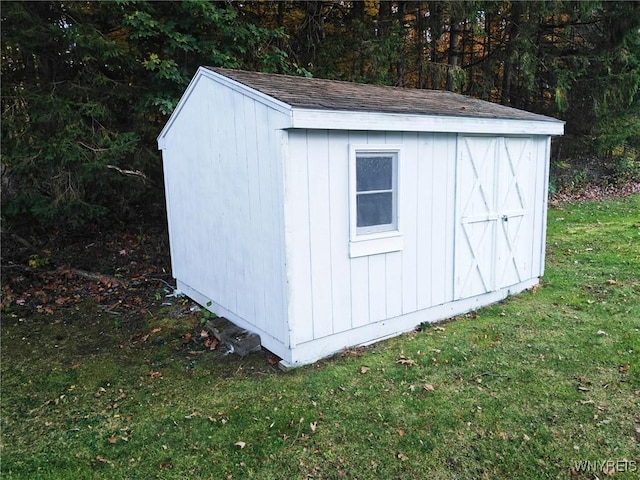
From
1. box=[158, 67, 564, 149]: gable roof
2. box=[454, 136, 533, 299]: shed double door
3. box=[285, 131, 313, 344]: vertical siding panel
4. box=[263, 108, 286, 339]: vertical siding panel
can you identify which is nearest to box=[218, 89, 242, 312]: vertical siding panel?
box=[158, 67, 564, 149]: gable roof

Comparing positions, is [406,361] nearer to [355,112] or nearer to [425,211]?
[425,211]

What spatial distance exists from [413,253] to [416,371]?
1.43 metres

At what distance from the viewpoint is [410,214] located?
16.6ft

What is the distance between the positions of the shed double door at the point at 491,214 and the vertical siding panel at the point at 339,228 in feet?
5.60

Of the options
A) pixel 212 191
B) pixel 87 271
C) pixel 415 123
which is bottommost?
pixel 87 271

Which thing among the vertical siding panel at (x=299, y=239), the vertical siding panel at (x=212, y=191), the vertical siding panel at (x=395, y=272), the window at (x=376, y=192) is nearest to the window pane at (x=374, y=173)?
the window at (x=376, y=192)

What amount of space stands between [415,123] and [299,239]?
6.00 feet

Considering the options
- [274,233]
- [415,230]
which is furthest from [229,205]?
[415,230]

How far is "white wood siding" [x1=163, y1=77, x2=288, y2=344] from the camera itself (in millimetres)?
4352

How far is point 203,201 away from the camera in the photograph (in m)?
5.81

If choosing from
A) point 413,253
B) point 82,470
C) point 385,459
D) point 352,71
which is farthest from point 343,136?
point 352,71

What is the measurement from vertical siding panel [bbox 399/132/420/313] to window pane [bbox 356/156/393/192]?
0.51 feet

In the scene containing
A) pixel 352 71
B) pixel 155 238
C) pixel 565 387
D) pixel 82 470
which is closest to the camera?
pixel 82 470

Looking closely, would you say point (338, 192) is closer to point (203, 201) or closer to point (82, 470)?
point (203, 201)
